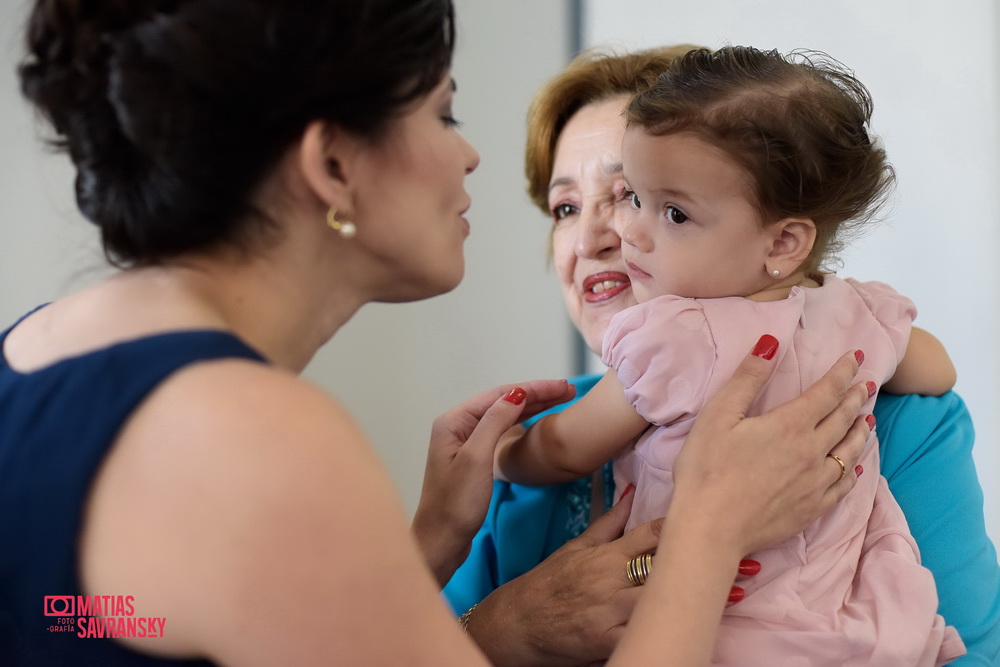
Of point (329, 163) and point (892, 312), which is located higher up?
point (329, 163)

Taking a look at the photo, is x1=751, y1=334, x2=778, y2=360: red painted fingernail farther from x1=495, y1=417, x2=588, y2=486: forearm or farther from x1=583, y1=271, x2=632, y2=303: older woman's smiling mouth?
x1=583, y1=271, x2=632, y2=303: older woman's smiling mouth

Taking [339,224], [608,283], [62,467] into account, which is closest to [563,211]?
[608,283]

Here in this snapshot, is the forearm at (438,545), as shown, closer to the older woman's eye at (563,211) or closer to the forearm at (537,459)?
the forearm at (537,459)

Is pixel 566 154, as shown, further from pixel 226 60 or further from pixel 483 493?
pixel 226 60

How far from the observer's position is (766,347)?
3.68ft

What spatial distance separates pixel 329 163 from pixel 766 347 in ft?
1.88

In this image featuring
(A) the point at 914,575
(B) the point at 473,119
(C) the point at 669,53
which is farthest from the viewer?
(B) the point at 473,119

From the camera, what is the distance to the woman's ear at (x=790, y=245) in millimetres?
1189

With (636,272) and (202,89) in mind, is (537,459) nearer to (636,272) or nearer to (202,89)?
(636,272)

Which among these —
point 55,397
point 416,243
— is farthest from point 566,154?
point 55,397

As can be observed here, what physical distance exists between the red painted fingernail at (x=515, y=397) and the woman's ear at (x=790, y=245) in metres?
0.40

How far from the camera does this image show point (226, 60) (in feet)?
2.58

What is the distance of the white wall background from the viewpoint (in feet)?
5.80

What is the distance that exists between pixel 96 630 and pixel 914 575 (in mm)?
911
